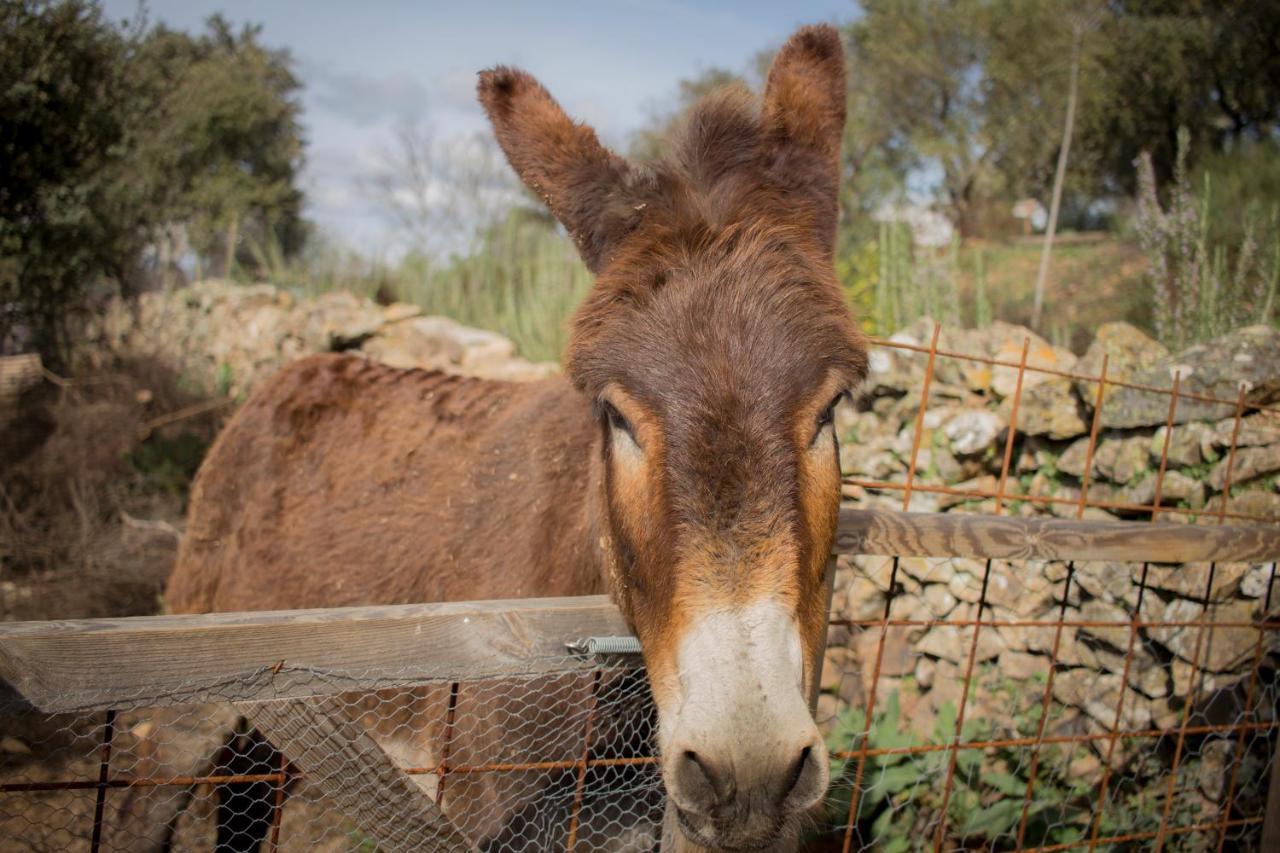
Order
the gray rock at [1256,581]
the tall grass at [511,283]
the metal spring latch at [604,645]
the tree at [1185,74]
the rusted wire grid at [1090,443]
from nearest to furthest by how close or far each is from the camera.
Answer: the metal spring latch at [604,645] < the rusted wire grid at [1090,443] < the gray rock at [1256,581] < the tall grass at [511,283] < the tree at [1185,74]

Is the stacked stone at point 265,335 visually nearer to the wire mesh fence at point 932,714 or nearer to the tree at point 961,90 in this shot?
the wire mesh fence at point 932,714

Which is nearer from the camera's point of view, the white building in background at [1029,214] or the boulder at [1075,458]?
the boulder at [1075,458]

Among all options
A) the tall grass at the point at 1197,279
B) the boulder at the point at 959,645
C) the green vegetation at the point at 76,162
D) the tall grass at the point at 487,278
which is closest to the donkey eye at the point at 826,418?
the boulder at the point at 959,645

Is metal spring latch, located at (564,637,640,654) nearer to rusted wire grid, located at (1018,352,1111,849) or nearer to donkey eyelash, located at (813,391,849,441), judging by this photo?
donkey eyelash, located at (813,391,849,441)

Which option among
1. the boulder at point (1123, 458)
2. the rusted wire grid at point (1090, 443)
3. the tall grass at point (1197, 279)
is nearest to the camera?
the rusted wire grid at point (1090, 443)

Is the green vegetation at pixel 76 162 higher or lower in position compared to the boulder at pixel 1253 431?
higher

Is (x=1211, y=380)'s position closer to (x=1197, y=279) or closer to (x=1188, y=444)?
(x=1188, y=444)

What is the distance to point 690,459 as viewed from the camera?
152cm

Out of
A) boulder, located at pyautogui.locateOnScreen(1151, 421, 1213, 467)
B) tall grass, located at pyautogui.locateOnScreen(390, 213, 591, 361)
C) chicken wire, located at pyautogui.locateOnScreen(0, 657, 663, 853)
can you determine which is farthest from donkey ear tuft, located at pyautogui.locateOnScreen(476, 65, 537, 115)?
tall grass, located at pyautogui.locateOnScreen(390, 213, 591, 361)

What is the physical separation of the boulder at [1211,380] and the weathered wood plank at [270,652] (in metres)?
3.90

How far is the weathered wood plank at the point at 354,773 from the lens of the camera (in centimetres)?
147

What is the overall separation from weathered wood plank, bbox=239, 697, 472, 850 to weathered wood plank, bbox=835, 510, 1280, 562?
1.26 metres

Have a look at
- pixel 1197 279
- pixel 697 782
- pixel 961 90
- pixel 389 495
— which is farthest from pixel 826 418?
pixel 961 90

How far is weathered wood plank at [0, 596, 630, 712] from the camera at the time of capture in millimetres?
1237
